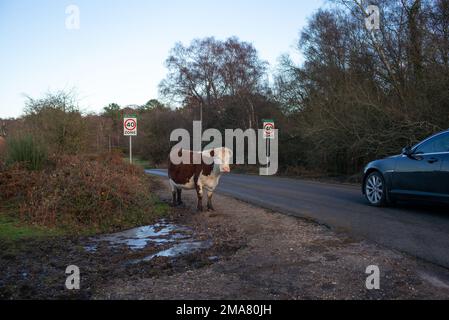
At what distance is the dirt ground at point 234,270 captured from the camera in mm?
4594

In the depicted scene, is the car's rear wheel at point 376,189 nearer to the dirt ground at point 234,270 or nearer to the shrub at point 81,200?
the dirt ground at point 234,270

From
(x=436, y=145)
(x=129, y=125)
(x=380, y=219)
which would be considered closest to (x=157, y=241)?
(x=380, y=219)

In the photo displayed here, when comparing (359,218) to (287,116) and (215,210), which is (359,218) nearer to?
(215,210)

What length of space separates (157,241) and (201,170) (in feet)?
9.88

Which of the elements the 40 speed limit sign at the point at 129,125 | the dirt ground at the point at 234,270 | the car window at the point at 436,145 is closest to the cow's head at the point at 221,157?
the dirt ground at the point at 234,270

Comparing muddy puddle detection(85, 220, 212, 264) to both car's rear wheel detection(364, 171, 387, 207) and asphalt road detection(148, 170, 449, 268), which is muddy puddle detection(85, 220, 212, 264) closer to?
asphalt road detection(148, 170, 449, 268)

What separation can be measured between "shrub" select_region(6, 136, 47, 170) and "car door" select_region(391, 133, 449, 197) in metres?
9.21

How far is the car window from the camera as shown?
8883 mm

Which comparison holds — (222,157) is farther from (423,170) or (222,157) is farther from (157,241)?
(423,170)

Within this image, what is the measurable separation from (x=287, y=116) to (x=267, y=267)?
92.9ft

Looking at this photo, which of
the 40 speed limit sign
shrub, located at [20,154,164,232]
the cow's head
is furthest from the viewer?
the 40 speed limit sign

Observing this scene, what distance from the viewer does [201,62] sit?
164ft

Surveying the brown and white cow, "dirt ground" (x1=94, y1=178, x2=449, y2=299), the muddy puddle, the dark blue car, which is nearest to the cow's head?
the brown and white cow

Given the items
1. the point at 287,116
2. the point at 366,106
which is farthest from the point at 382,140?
the point at 287,116
